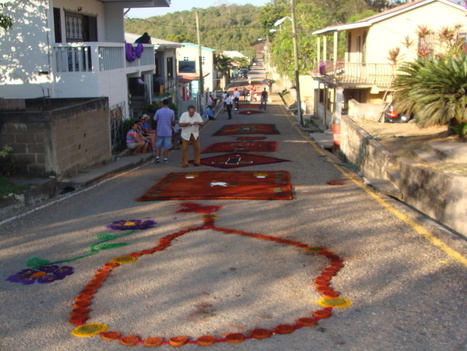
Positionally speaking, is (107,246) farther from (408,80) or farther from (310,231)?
(408,80)

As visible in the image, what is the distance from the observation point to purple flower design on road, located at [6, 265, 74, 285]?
18.2 feet

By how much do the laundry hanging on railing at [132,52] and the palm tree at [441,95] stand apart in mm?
11370

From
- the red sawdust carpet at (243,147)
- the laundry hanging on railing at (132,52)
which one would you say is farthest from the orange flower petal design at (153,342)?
the laundry hanging on railing at (132,52)

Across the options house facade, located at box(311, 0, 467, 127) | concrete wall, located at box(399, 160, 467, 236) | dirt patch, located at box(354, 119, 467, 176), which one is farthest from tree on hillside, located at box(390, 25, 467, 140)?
house facade, located at box(311, 0, 467, 127)

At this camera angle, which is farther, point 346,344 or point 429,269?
point 429,269

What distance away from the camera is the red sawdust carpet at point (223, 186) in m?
9.71

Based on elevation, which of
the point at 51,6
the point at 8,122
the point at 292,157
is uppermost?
the point at 51,6

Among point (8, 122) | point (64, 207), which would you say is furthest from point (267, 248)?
point (8, 122)

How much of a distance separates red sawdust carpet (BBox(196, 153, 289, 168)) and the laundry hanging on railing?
7.43 meters

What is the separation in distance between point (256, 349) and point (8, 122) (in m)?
8.52

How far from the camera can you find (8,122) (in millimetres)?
10922

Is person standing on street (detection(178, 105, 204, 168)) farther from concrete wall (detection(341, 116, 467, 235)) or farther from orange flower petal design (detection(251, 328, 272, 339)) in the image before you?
orange flower petal design (detection(251, 328, 272, 339))

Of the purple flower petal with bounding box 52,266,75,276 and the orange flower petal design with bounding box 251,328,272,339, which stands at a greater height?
the orange flower petal design with bounding box 251,328,272,339

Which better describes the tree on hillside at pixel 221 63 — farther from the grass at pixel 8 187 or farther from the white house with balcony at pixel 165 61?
the grass at pixel 8 187
